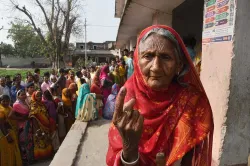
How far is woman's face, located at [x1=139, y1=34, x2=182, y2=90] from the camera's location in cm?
127

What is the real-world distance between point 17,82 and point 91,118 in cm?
326

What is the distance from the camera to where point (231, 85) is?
248cm

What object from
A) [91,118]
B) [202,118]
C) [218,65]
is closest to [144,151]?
[202,118]

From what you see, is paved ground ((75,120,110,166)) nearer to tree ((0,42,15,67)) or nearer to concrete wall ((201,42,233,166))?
concrete wall ((201,42,233,166))

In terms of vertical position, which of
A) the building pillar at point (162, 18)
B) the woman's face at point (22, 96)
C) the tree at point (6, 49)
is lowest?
the woman's face at point (22, 96)

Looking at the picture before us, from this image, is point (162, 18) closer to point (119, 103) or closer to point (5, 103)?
point (5, 103)

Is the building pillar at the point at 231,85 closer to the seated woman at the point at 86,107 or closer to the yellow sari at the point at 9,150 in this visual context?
the seated woman at the point at 86,107

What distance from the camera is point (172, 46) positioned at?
1.31m

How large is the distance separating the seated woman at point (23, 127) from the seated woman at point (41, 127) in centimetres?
10

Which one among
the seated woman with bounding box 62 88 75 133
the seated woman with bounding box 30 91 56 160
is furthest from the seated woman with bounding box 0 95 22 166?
the seated woman with bounding box 62 88 75 133

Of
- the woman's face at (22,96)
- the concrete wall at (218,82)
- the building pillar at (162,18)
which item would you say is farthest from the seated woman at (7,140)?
the concrete wall at (218,82)

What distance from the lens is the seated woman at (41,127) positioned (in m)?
4.89

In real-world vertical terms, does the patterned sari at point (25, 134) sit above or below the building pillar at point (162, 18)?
below

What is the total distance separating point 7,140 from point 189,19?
5134mm
